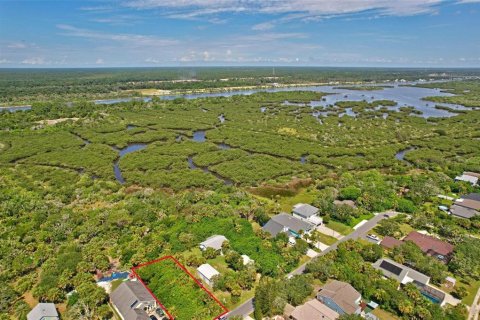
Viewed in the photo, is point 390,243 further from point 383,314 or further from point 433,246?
point 383,314

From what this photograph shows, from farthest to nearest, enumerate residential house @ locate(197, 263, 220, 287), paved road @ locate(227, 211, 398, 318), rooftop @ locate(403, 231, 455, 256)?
rooftop @ locate(403, 231, 455, 256), residential house @ locate(197, 263, 220, 287), paved road @ locate(227, 211, 398, 318)

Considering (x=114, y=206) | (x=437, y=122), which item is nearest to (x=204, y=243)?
(x=114, y=206)

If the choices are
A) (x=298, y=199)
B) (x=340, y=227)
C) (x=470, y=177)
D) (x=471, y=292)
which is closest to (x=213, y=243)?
(x=340, y=227)

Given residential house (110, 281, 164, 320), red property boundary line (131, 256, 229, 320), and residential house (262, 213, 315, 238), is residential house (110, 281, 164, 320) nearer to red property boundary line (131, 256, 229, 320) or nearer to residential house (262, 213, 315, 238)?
Result: red property boundary line (131, 256, 229, 320)

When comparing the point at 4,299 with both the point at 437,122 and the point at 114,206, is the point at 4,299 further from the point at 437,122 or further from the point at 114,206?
the point at 437,122

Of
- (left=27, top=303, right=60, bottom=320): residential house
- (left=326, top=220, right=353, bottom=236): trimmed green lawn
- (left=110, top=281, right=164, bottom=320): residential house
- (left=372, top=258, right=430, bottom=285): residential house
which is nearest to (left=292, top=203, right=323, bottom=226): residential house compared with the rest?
(left=326, top=220, right=353, bottom=236): trimmed green lawn
